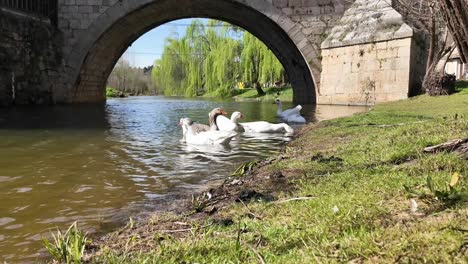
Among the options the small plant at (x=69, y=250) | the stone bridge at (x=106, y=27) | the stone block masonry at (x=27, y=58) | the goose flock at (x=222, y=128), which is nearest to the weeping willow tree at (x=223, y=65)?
the stone bridge at (x=106, y=27)

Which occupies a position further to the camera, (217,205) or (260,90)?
(260,90)

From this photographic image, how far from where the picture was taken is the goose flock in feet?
24.1

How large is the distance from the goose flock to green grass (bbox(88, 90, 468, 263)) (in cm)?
355

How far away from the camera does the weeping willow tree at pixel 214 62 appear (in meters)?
33.8

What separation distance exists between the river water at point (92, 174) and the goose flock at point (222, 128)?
0.77 ft

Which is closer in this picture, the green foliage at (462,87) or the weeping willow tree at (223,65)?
the green foliage at (462,87)

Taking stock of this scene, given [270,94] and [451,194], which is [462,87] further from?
[270,94]

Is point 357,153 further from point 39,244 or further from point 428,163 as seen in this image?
point 39,244

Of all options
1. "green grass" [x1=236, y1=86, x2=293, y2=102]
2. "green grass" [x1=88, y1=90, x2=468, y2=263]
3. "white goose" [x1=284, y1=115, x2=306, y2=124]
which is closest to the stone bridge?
"white goose" [x1=284, y1=115, x2=306, y2=124]

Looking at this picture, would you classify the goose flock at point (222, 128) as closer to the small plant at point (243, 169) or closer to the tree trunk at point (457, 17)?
the small plant at point (243, 169)

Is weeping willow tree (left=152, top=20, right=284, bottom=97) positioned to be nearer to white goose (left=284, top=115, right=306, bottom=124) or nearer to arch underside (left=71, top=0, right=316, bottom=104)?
arch underside (left=71, top=0, right=316, bottom=104)

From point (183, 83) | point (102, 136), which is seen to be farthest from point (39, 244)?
point (183, 83)

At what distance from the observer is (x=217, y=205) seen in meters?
3.32

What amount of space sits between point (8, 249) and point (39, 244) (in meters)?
0.18
